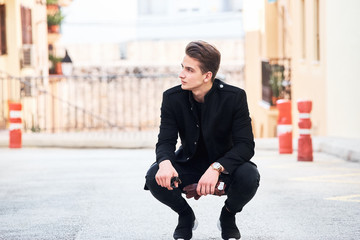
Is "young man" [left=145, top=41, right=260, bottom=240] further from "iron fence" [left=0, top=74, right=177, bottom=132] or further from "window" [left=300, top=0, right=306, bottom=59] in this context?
"window" [left=300, top=0, right=306, bottom=59]

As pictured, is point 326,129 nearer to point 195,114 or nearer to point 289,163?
point 289,163

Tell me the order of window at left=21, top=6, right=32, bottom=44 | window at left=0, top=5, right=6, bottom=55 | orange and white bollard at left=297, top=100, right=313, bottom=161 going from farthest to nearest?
1. window at left=21, top=6, right=32, bottom=44
2. window at left=0, top=5, right=6, bottom=55
3. orange and white bollard at left=297, top=100, right=313, bottom=161

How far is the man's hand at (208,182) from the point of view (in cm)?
531

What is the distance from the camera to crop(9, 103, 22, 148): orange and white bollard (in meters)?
16.2

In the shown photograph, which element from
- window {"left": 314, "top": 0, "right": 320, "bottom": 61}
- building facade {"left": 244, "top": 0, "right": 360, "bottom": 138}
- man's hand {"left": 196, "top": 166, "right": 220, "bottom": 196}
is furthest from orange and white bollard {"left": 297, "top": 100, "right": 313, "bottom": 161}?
window {"left": 314, "top": 0, "right": 320, "bottom": 61}

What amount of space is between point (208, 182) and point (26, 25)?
2301 centimetres

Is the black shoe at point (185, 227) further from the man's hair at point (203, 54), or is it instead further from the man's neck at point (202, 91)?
the man's hair at point (203, 54)

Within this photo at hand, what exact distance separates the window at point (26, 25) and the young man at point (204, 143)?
71.9 feet

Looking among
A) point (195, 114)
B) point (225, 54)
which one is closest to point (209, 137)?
point (195, 114)

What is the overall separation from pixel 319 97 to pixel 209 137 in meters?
15.3

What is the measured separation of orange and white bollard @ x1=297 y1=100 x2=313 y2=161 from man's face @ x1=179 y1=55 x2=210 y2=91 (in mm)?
7283

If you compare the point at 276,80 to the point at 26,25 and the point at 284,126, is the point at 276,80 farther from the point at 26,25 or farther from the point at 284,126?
the point at 284,126

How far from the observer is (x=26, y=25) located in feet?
90.5

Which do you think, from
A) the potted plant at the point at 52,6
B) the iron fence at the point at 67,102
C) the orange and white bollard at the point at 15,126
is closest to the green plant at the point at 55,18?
the potted plant at the point at 52,6
